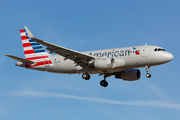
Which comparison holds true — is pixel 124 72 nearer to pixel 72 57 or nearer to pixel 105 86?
pixel 105 86

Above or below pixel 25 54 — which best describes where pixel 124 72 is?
below

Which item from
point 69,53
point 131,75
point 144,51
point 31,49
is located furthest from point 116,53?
point 31,49

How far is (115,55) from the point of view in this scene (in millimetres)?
37469

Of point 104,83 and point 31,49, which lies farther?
point 31,49

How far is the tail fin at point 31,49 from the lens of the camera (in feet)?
141

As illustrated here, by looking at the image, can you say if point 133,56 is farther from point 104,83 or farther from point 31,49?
point 31,49

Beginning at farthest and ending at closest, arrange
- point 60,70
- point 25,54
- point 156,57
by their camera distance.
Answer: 1. point 25,54
2. point 60,70
3. point 156,57

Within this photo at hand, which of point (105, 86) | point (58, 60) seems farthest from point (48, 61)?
point (105, 86)

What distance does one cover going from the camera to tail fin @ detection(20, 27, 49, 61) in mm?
42875

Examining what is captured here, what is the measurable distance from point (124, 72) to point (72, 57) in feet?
29.1

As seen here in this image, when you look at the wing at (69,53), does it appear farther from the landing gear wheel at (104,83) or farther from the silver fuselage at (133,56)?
the landing gear wheel at (104,83)

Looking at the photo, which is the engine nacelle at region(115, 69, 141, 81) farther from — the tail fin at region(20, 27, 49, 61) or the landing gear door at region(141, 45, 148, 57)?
the tail fin at region(20, 27, 49, 61)

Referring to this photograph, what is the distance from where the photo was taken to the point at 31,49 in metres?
44.2

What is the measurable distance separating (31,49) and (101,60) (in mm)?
12788
